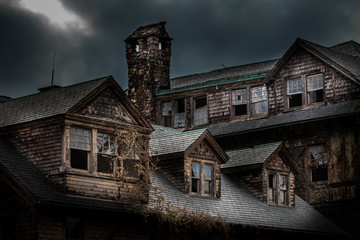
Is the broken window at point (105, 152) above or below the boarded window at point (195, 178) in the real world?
above

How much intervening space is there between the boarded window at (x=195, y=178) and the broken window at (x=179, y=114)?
13455 millimetres

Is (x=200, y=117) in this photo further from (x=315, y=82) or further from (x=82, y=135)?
(x=82, y=135)

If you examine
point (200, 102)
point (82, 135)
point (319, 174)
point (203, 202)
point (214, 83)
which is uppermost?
point (214, 83)

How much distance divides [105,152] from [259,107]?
1678 cm

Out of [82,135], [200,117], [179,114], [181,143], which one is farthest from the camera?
[179,114]

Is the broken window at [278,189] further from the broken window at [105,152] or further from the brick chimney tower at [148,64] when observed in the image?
the brick chimney tower at [148,64]

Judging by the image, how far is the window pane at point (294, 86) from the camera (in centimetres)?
4036

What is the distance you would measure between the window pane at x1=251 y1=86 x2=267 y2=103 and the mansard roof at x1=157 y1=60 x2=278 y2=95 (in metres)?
0.68

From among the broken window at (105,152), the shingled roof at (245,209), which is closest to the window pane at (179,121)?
the shingled roof at (245,209)

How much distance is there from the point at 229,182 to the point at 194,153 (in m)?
3.54

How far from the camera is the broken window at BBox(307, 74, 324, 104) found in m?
39.7

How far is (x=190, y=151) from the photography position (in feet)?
99.3

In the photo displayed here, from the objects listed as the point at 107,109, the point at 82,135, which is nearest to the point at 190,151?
the point at 107,109

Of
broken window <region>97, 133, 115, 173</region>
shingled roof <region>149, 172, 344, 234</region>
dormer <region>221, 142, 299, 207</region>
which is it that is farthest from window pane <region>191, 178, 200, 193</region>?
broken window <region>97, 133, 115, 173</region>
